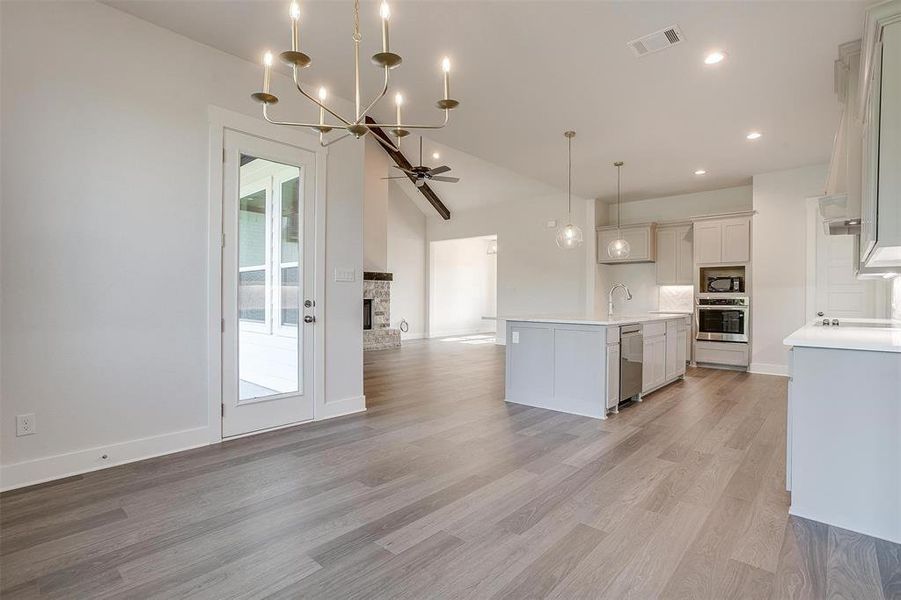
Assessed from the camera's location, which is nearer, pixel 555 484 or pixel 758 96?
pixel 555 484

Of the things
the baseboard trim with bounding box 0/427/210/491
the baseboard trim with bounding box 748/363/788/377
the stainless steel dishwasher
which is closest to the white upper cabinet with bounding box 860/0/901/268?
the stainless steel dishwasher

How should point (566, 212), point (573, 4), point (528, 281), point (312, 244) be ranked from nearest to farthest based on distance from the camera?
point (573, 4) < point (312, 244) < point (566, 212) < point (528, 281)

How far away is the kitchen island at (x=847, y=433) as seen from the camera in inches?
78.8

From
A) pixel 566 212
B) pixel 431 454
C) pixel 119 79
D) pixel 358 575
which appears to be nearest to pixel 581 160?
pixel 566 212

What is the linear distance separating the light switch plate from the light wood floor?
1299mm

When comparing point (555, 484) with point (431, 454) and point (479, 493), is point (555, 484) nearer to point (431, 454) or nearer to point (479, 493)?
point (479, 493)

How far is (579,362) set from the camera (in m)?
4.09

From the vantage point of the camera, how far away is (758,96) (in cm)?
380

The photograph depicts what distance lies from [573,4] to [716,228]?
16.6ft

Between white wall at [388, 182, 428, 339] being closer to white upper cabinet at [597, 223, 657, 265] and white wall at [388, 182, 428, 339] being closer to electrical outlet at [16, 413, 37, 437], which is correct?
white upper cabinet at [597, 223, 657, 265]

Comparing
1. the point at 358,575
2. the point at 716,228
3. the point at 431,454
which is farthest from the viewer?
the point at 716,228

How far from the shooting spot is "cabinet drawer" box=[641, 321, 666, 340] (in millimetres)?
4727

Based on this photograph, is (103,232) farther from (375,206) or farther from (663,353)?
(375,206)

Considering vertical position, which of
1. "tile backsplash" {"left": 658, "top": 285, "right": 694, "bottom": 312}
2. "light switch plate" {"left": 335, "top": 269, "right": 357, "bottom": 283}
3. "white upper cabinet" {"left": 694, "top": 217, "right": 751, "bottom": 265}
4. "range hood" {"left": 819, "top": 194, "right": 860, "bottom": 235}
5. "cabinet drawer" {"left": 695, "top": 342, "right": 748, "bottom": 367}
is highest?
"white upper cabinet" {"left": 694, "top": 217, "right": 751, "bottom": 265}
